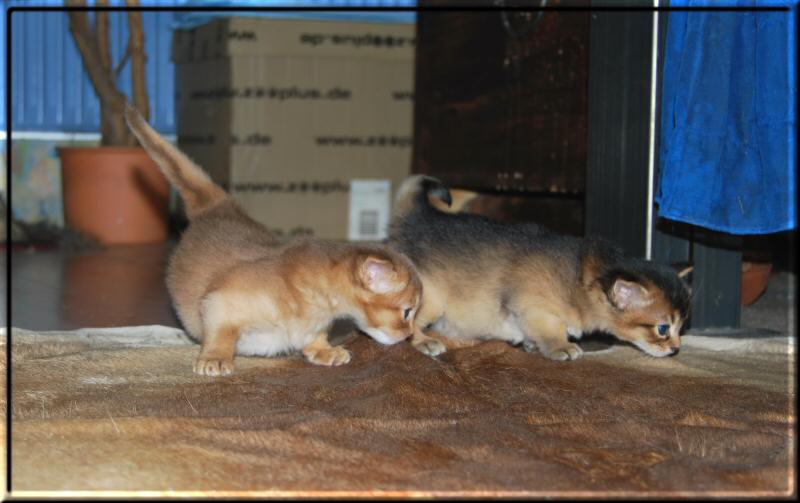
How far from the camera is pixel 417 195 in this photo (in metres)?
2.57

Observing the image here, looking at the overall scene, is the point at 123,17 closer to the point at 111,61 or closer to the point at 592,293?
the point at 111,61

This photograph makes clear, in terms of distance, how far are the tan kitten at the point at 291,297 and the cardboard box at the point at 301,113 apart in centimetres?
220

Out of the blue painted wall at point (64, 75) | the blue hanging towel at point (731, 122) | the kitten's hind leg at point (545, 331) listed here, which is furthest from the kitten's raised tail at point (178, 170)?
the blue painted wall at point (64, 75)

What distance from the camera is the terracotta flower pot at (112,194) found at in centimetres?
450

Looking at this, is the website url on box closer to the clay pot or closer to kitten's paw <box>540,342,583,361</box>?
the clay pot

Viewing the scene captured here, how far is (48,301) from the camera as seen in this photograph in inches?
116

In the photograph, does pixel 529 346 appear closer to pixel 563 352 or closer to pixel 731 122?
pixel 563 352

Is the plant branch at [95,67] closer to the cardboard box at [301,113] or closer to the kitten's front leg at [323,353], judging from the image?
the cardboard box at [301,113]

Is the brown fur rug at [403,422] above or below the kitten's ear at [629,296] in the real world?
below

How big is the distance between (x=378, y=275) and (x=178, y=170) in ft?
2.37

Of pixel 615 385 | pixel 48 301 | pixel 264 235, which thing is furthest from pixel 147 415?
pixel 48 301

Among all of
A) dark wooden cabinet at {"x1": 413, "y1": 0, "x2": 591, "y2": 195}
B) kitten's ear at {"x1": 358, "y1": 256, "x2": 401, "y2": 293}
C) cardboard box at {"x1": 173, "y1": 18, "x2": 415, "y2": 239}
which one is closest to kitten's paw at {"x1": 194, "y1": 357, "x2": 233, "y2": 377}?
kitten's ear at {"x1": 358, "y1": 256, "x2": 401, "y2": 293}

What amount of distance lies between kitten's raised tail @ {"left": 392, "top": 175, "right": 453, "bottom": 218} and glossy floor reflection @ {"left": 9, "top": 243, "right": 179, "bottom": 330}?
760mm

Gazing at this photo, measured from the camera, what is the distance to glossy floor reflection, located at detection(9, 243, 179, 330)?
8.78 feet
